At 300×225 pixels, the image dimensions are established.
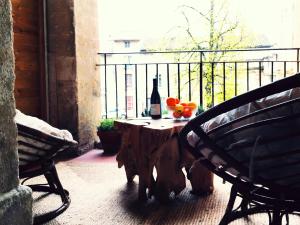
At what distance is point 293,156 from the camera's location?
1.12 m

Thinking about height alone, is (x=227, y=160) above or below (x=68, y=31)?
below

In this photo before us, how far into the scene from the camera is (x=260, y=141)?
43.6 inches

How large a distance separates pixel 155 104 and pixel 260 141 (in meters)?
1.54

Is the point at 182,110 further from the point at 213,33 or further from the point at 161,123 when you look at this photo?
the point at 213,33

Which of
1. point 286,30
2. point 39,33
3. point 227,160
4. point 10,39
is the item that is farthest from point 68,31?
point 286,30

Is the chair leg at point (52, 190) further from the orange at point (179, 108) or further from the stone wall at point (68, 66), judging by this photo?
the stone wall at point (68, 66)

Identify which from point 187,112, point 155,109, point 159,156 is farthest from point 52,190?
point 187,112

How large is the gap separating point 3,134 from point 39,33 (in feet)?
8.94

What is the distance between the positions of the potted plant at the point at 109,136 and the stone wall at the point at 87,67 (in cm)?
18

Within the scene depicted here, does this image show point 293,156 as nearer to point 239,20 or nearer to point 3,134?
point 3,134

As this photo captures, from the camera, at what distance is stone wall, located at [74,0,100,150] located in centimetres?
372

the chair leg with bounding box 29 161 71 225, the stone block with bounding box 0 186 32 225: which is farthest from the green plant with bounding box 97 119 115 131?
the stone block with bounding box 0 186 32 225

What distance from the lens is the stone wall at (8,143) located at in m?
1.10

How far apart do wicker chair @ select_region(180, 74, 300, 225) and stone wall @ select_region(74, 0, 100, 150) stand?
2655 millimetres
